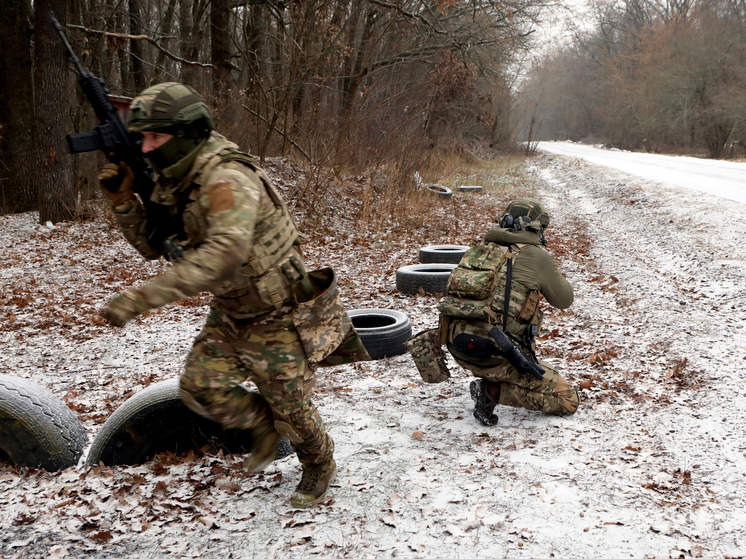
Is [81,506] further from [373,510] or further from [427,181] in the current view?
[427,181]

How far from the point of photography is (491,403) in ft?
13.7

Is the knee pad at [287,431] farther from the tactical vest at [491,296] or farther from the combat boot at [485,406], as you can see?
the combat boot at [485,406]

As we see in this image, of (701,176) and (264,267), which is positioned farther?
(701,176)

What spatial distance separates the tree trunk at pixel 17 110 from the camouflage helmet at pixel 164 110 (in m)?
12.0

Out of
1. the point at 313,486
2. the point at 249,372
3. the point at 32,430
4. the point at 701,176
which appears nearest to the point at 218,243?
the point at 249,372

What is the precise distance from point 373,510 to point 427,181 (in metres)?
14.2

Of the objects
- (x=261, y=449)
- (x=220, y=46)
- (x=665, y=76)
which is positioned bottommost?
(x=261, y=449)

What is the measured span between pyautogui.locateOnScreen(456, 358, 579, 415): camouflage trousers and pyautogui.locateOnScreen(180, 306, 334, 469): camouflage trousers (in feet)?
5.11

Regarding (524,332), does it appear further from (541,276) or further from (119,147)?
(119,147)

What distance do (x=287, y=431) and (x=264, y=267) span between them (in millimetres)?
894

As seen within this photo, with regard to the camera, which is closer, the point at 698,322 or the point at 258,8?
the point at 698,322

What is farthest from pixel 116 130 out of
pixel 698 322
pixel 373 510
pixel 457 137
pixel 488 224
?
pixel 457 137

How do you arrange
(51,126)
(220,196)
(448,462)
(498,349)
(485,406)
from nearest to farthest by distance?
1. (220,196)
2. (448,462)
3. (498,349)
4. (485,406)
5. (51,126)

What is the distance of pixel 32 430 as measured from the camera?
338cm
